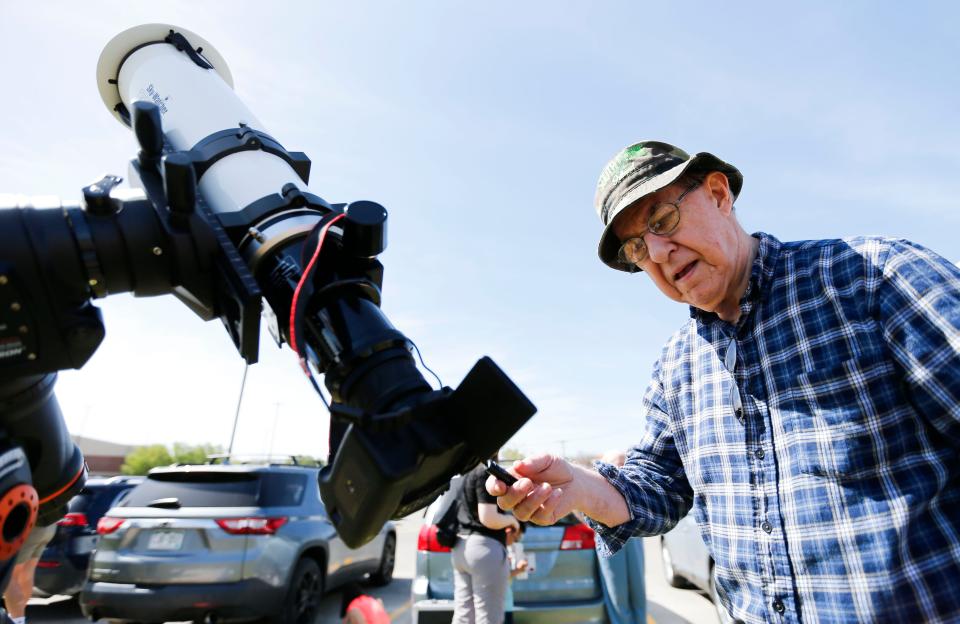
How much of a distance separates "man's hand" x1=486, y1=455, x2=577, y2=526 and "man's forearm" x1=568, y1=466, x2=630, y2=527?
0.03m

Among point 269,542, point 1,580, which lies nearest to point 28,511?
point 1,580

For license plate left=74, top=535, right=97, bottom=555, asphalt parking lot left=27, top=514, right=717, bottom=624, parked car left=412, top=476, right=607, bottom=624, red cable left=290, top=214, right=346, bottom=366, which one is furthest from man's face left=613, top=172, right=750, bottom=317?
license plate left=74, top=535, right=97, bottom=555

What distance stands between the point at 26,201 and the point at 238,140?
0.52 metres

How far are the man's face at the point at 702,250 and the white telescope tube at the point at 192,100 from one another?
3.81ft

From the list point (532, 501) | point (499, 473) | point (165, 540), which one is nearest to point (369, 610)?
point (532, 501)

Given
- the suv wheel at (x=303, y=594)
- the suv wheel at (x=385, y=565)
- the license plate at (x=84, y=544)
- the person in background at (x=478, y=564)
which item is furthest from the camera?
the suv wheel at (x=385, y=565)

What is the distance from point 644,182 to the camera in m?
2.05

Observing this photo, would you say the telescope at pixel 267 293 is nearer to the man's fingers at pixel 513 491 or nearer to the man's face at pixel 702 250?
the man's fingers at pixel 513 491

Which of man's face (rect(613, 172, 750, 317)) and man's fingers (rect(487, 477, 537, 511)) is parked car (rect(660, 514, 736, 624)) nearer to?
man's face (rect(613, 172, 750, 317))

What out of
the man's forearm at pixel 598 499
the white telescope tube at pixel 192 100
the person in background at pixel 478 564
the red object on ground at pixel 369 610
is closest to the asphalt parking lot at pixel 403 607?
the person in background at pixel 478 564

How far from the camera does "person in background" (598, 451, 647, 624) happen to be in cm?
490

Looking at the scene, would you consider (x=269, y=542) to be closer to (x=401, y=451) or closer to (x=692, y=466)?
(x=692, y=466)

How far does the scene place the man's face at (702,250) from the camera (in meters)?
2.01

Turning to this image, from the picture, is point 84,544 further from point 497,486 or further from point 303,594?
point 497,486
